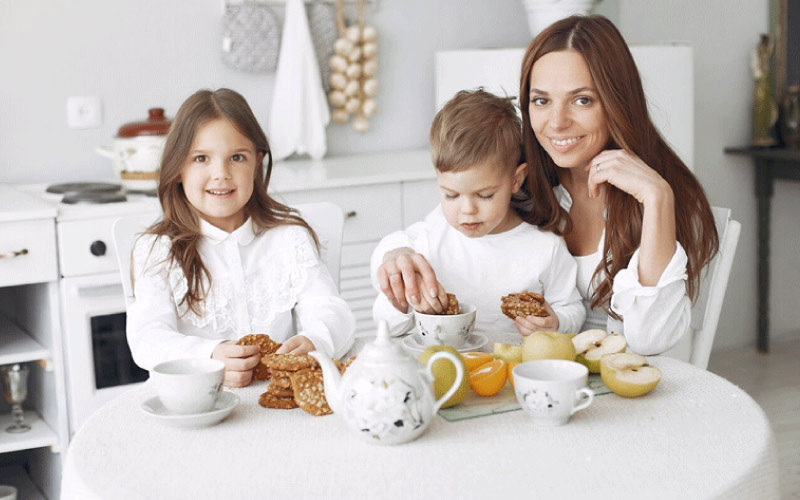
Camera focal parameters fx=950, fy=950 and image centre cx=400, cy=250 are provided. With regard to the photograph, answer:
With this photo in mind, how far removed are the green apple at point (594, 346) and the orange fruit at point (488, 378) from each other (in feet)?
0.48

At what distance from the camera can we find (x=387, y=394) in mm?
1068

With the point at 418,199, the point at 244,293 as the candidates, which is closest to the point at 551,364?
the point at 244,293

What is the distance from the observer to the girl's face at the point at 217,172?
1752 millimetres

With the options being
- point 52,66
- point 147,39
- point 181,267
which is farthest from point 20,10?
point 181,267

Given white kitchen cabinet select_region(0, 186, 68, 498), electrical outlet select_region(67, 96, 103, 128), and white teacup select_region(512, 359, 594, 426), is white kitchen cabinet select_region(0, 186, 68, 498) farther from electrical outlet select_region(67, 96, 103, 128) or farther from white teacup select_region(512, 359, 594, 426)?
white teacup select_region(512, 359, 594, 426)

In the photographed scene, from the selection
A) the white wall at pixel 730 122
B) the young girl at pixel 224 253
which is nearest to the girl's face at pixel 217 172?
the young girl at pixel 224 253

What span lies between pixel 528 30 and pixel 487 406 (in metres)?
2.59

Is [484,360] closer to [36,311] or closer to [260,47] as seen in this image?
[36,311]

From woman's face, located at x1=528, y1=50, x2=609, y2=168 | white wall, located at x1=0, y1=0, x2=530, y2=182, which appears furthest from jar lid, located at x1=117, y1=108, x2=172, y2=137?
woman's face, located at x1=528, y1=50, x2=609, y2=168

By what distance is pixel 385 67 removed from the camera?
10.9ft

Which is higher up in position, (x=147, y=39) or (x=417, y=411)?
(x=147, y=39)

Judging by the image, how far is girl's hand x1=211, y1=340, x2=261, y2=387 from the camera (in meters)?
1.35

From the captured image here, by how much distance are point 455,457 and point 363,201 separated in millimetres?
1709

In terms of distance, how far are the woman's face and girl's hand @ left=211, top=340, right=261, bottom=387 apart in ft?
2.23
